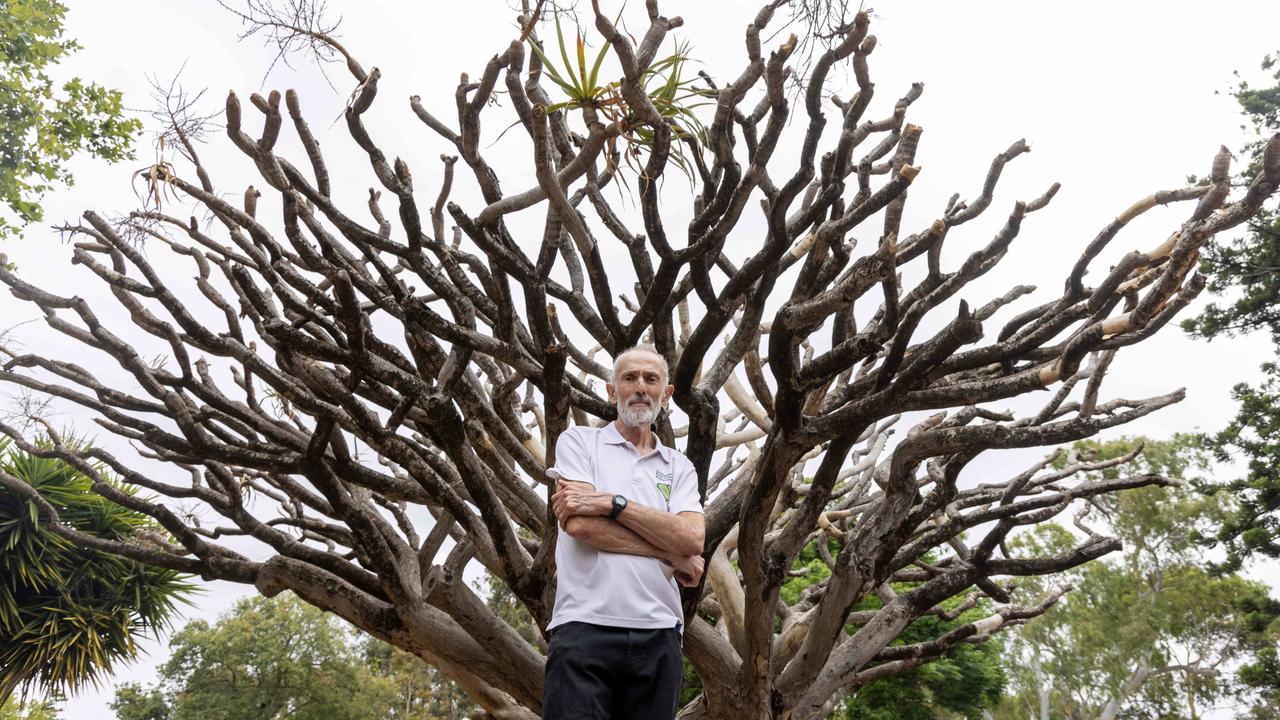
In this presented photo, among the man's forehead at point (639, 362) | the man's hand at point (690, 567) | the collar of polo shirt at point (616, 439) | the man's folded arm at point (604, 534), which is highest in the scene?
the man's forehead at point (639, 362)

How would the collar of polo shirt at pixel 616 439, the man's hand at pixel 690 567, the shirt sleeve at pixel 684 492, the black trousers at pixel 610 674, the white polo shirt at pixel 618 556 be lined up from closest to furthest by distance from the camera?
the black trousers at pixel 610 674 < the white polo shirt at pixel 618 556 < the man's hand at pixel 690 567 < the shirt sleeve at pixel 684 492 < the collar of polo shirt at pixel 616 439

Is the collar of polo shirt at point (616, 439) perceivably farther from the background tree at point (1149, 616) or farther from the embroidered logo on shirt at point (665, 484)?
the background tree at point (1149, 616)

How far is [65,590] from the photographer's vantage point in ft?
35.4

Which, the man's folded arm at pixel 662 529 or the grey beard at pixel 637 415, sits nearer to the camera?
the man's folded arm at pixel 662 529

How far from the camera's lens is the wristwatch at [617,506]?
2.64 metres

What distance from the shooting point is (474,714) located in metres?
6.45

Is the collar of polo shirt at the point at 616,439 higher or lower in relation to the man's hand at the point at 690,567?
higher

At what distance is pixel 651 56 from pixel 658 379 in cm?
293

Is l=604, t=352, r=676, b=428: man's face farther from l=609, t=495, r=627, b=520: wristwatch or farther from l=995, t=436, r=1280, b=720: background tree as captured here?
l=995, t=436, r=1280, b=720: background tree

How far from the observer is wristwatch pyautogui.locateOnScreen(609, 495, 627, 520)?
264 cm

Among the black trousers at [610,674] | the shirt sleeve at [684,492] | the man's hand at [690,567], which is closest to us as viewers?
the black trousers at [610,674]

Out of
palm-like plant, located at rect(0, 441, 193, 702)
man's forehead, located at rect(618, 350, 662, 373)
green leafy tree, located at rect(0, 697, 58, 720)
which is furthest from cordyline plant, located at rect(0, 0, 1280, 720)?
green leafy tree, located at rect(0, 697, 58, 720)

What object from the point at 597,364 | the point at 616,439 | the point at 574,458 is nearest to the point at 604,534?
the point at 574,458

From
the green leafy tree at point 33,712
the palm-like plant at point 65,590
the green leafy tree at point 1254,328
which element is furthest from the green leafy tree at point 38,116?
the green leafy tree at point 1254,328
